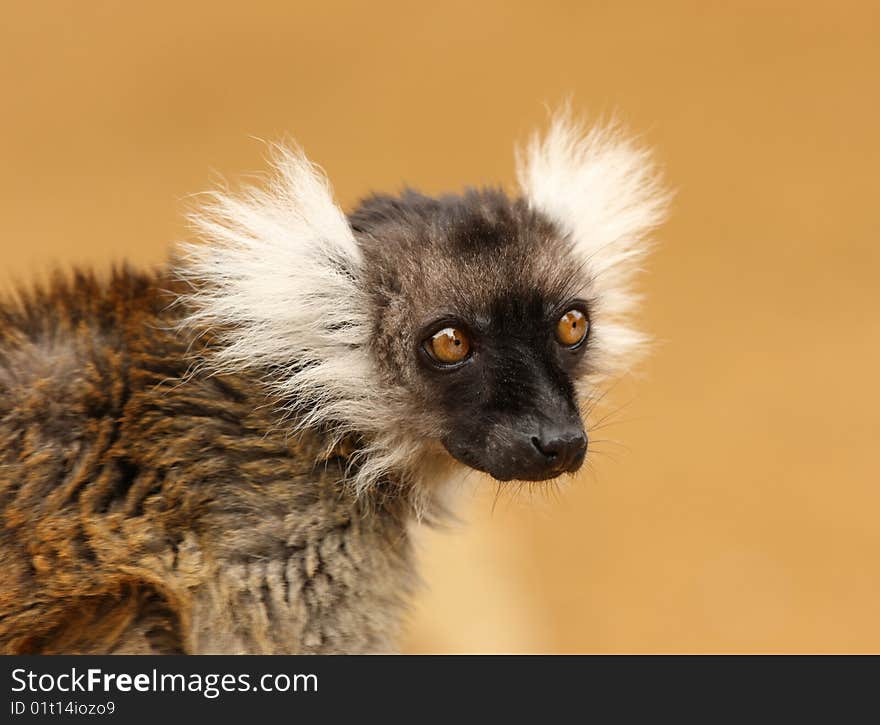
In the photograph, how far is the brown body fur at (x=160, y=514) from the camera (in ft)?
11.1

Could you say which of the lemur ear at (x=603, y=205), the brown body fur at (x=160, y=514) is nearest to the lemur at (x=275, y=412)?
the brown body fur at (x=160, y=514)

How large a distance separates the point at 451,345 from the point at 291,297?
550 millimetres

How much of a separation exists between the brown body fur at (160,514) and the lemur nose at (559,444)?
64 cm

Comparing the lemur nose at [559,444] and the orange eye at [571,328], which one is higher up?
the orange eye at [571,328]

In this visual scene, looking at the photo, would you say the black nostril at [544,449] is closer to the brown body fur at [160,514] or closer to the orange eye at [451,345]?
the orange eye at [451,345]

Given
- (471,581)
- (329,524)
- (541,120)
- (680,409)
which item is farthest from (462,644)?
(541,120)

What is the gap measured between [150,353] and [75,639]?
0.89 metres

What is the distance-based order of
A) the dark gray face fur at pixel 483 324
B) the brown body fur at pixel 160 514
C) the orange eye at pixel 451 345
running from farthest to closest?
1. the orange eye at pixel 451 345
2. the dark gray face fur at pixel 483 324
3. the brown body fur at pixel 160 514

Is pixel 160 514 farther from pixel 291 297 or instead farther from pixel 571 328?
pixel 571 328

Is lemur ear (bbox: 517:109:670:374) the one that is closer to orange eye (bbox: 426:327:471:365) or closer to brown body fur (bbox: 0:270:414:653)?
orange eye (bbox: 426:327:471:365)

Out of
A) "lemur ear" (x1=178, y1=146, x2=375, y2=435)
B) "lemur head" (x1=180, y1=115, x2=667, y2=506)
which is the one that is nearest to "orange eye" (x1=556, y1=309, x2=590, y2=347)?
"lemur head" (x1=180, y1=115, x2=667, y2=506)

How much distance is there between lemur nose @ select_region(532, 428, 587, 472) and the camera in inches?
134

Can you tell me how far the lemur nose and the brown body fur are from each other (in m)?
0.64
